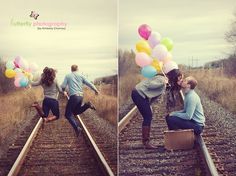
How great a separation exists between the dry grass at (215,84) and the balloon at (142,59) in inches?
14.2

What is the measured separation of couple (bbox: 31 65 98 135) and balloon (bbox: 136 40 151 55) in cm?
51

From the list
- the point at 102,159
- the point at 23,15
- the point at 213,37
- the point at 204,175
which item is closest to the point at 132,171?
the point at 102,159

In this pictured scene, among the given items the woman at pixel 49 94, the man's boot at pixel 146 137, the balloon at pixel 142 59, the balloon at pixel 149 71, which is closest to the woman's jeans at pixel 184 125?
the man's boot at pixel 146 137

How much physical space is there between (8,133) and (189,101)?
1.56 m

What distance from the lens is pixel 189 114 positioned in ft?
13.3

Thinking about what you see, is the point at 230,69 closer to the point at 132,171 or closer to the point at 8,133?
the point at 132,171

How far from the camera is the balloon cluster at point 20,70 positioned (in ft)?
13.3

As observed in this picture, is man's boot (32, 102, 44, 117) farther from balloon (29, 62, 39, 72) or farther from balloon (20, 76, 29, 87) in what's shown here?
balloon (29, 62, 39, 72)

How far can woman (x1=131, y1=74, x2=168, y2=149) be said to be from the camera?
4.08 meters

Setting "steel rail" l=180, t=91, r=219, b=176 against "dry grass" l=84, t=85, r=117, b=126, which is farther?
"dry grass" l=84, t=85, r=117, b=126

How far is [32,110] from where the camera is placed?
4098 millimetres

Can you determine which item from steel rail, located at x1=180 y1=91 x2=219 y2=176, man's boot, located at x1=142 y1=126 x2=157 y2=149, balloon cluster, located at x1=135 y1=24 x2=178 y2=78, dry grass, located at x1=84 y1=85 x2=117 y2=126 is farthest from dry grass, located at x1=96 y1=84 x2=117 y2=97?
steel rail, located at x1=180 y1=91 x2=219 y2=176

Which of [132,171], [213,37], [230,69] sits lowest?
[132,171]

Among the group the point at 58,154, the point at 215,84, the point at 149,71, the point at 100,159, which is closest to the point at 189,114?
the point at 215,84
